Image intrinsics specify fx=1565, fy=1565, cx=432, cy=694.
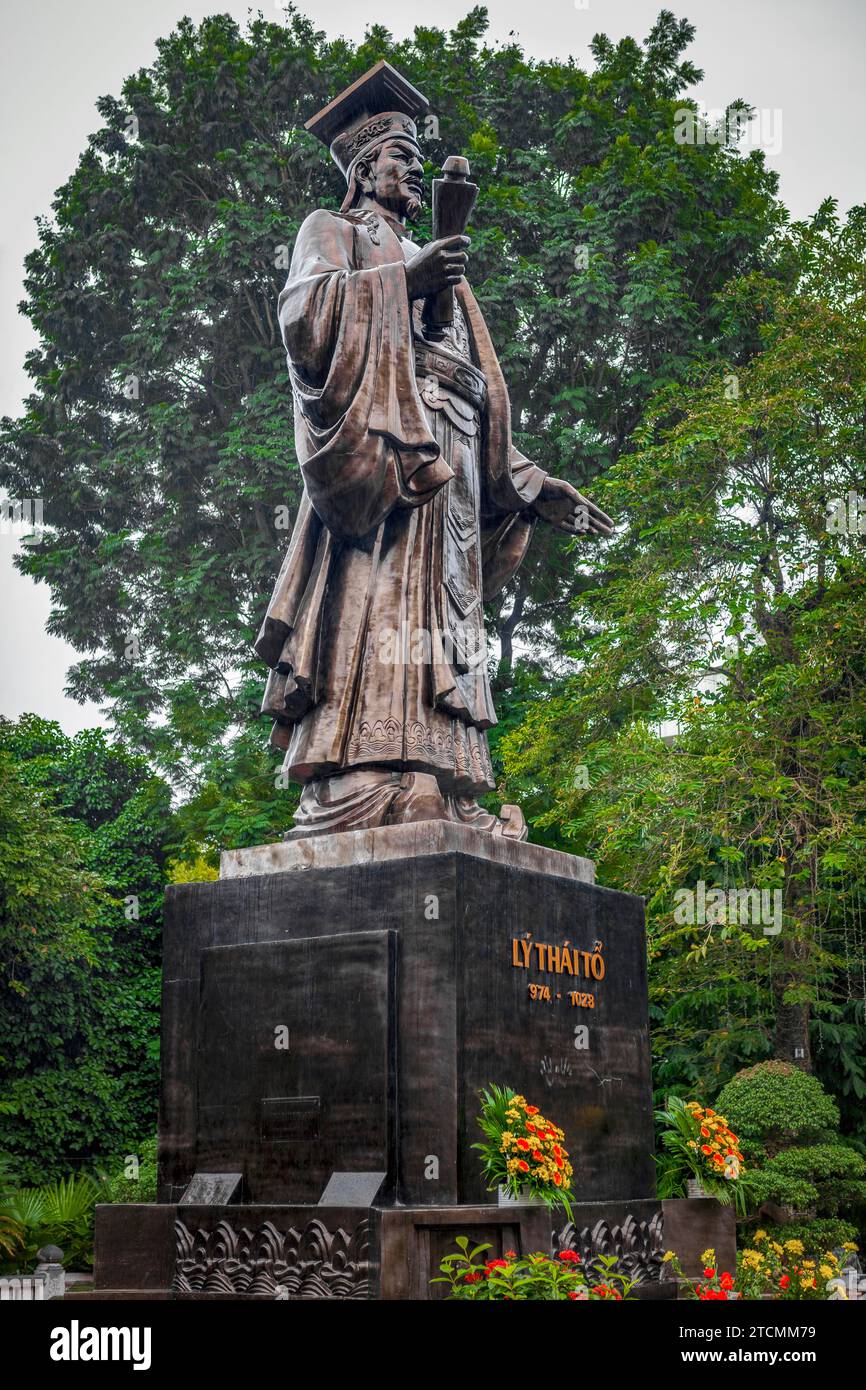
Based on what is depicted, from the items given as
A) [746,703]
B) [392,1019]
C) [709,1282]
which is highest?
[746,703]

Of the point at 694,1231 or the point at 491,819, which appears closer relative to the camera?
the point at 694,1231

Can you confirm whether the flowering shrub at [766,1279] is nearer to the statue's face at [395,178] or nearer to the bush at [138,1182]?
the statue's face at [395,178]

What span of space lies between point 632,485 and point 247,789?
Result: 560 centimetres

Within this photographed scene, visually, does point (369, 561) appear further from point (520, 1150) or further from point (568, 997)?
point (520, 1150)

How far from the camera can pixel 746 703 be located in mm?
15477

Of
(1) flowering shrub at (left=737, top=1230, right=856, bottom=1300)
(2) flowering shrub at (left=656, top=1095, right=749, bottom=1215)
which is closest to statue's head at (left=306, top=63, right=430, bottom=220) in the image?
(2) flowering shrub at (left=656, top=1095, right=749, bottom=1215)

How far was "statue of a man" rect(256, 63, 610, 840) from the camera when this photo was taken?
661 cm

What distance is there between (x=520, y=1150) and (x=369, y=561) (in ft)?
8.85

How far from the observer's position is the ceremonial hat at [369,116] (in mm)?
7484

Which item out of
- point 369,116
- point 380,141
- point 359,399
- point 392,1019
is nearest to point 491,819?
point 392,1019

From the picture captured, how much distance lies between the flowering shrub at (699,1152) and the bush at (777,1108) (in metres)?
8.03

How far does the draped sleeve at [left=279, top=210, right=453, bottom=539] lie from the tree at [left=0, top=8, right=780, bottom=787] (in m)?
11.9

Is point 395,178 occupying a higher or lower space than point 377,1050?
higher

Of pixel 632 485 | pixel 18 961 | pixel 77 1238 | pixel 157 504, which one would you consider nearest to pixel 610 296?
pixel 632 485
